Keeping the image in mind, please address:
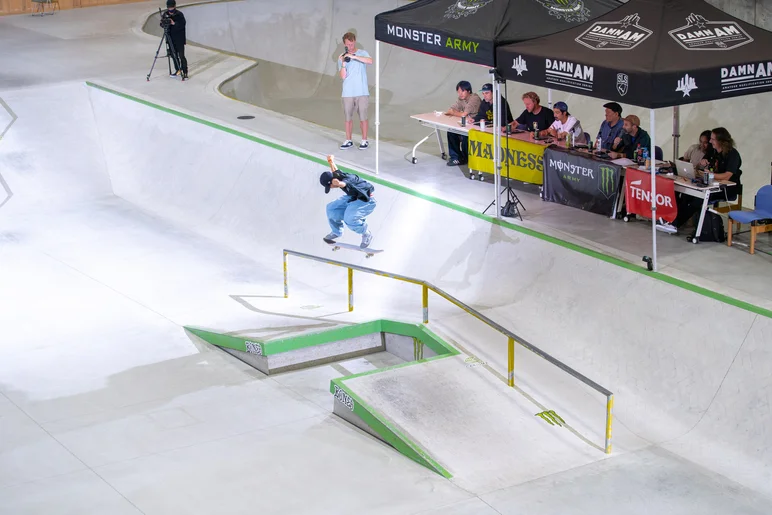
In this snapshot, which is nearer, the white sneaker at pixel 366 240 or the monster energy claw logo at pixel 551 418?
the monster energy claw logo at pixel 551 418

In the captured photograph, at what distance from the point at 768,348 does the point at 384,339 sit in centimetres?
438

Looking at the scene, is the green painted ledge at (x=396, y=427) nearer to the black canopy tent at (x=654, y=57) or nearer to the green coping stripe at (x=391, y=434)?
the green coping stripe at (x=391, y=434)

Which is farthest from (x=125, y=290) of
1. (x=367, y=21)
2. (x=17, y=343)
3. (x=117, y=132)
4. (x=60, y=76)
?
(x=367, y=21)

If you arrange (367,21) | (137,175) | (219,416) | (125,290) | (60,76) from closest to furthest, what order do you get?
(219,416), (125,290), (137,175), (60,76), (367,21)

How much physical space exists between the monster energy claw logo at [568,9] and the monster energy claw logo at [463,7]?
709 millimetres

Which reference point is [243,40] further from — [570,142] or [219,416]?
[219,416]

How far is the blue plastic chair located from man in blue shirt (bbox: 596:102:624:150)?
1912mm

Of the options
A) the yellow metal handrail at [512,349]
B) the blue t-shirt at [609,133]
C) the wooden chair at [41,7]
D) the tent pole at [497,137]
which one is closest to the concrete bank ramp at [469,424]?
the yellow metal handrail at [512,349]

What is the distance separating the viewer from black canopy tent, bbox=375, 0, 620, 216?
448 inches

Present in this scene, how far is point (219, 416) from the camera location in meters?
9.69

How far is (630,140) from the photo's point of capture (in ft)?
38.1

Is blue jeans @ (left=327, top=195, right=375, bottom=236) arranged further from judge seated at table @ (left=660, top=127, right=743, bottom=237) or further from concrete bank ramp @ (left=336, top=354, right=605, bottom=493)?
judge seated at table @ (left=660, top=127, right=743, bottom=237)

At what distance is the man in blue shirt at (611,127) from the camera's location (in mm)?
11733

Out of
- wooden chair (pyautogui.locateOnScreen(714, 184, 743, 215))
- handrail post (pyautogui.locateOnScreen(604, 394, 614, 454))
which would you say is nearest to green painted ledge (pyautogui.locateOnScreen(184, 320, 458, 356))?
handrail post (pyautogui.locateOnScreen(604, 394, 614, 454))
